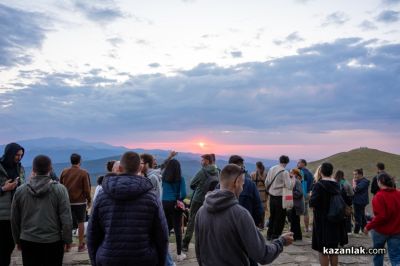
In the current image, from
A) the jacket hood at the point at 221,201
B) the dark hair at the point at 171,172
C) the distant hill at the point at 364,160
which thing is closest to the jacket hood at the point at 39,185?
the jacket hood at the point at 221,201

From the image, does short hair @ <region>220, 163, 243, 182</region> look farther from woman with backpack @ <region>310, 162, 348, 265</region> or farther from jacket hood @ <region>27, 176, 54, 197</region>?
woman with backpack @ <region>310, 162, 348, 265</region>

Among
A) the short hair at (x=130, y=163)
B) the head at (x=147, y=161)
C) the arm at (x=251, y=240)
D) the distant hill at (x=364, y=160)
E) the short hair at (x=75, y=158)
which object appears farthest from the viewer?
the distant hill at (x=364, y=160)

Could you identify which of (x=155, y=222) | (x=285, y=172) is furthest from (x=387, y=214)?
(x=155, y=222)

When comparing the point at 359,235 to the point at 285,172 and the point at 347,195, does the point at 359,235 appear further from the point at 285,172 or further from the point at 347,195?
the point at 285,172

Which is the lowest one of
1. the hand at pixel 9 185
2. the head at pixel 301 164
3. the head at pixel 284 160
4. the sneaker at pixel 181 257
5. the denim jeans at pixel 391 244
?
the sneaker at pixel 181 257

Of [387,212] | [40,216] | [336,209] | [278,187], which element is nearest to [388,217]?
[387,212]

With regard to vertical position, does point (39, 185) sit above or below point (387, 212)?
above

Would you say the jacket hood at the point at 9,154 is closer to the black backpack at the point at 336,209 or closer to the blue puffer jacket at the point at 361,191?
the black backpack at the point at 336,209

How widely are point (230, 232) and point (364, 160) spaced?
34710 mm

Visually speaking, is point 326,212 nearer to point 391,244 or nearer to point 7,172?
point 391,244

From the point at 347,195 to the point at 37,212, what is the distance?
8.66 meters

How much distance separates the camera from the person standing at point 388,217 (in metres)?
6.46

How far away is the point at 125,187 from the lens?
3.74 meters

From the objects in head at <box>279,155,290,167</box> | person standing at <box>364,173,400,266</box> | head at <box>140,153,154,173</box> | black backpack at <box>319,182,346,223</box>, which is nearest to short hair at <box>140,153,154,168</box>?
head at <box>140,153,154,173</box>
